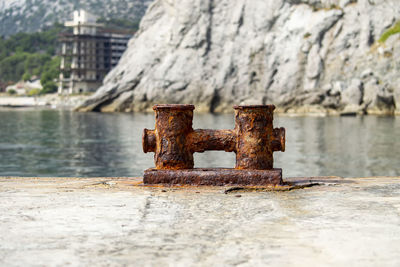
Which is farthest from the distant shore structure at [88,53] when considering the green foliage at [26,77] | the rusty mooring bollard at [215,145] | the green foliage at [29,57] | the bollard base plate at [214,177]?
the bollard base plate at [214,177]

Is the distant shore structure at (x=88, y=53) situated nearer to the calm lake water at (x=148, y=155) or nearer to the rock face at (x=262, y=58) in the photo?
the rock face at (x=262, y=58)

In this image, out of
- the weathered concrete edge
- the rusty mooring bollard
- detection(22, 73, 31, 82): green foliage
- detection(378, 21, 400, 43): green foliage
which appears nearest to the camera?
the weathered concrete edge

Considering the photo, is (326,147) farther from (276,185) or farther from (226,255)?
(226,255)

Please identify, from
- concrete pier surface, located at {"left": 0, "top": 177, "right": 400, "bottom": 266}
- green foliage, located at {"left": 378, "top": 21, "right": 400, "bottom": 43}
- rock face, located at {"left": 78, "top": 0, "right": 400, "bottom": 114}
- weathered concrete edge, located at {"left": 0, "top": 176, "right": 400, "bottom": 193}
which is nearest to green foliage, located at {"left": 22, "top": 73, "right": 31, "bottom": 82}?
rock face, located at {"left": 78, "top": 0, "right": 400, "bottom": 114}

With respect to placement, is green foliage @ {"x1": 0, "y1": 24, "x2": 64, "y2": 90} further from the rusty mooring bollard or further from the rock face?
the rusty mooring bollard

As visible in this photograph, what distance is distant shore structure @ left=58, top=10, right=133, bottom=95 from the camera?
136625 mm

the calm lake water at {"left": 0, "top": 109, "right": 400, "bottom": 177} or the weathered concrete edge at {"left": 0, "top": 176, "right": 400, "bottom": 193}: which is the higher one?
the weathered concrete edge at {"left": 0, "top": 176, "right": 400, "bottom": 193}

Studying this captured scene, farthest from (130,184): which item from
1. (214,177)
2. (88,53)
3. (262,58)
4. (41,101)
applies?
(88,53)

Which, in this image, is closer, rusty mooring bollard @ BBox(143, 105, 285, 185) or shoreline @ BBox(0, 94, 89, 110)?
rusty mooring bollard @ BBox(143, 105, 285, 185)

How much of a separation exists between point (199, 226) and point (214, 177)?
1687 mm

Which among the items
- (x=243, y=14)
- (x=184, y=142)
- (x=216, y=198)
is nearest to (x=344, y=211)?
(x=216, y=198)

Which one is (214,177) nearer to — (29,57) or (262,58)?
(262,58)

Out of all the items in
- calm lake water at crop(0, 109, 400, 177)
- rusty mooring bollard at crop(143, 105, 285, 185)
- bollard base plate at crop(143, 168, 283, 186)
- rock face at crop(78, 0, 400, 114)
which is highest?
rock face at crop(78, 0, 400, 114)

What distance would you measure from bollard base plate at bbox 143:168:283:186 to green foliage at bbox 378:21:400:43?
53.2 metres
